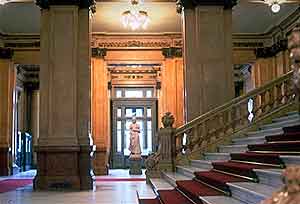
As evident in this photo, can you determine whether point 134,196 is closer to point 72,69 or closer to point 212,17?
point 72,69

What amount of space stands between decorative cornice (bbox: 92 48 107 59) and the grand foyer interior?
0.04 m

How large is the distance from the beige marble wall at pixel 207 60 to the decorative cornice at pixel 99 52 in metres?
6.69

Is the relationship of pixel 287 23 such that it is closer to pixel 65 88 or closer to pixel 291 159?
pixel 65 88

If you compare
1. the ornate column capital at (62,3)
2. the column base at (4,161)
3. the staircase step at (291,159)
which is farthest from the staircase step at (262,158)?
the column base at (4,161)

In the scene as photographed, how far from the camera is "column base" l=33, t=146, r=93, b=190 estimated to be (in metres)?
9.73

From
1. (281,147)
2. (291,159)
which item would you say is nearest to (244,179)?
(281,147)

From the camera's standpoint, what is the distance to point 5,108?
16578 mm

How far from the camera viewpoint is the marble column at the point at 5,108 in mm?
16328

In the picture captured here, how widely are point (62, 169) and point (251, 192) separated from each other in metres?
6.50

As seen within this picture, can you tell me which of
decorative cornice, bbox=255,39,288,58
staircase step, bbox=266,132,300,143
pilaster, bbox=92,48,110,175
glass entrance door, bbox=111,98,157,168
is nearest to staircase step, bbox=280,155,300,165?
staircase step, bbox=266,132,300,143

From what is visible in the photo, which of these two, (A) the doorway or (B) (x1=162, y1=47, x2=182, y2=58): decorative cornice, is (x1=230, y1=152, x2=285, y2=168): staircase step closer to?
(B) (x1=162, y1=47, x2=182, y2=58): decorative cornice

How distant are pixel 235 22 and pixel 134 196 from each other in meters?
9.29

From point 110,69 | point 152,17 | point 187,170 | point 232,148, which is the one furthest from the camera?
point 110,69

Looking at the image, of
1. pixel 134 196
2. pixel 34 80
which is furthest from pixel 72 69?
pixel 34 80
